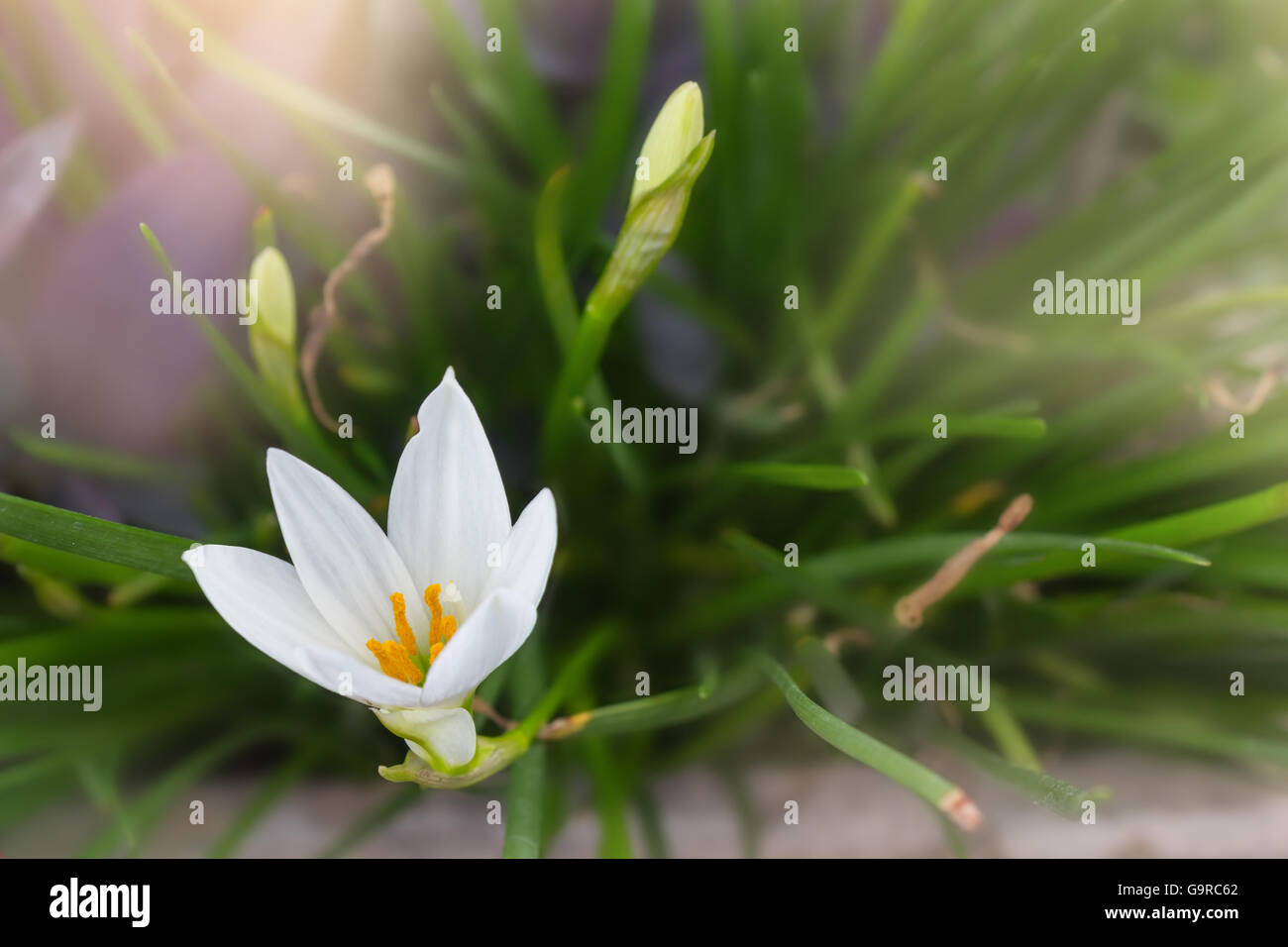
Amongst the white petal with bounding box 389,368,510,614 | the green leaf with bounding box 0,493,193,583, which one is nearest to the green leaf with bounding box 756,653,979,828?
the white petal with bounding box 389,368,510,614

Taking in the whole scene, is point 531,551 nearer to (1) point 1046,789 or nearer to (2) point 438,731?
(2) point 438,731

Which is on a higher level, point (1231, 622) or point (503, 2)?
point (503, 2)

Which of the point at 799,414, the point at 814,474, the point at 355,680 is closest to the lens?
the point at 355,680

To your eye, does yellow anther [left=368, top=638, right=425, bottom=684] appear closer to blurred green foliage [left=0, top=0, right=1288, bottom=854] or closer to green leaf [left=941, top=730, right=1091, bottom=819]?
blurred green foliage [left=0, top=0, right=1288, bottom=854]

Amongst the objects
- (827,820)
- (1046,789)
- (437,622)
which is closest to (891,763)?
(1046,789)

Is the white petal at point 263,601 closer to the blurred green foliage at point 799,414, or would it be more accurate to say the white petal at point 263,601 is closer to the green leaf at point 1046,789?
the blurred green foliage at point 799,414

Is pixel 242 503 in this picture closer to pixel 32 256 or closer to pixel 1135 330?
pixel 32 256

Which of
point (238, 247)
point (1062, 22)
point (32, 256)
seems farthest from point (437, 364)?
point (1062, 22)
